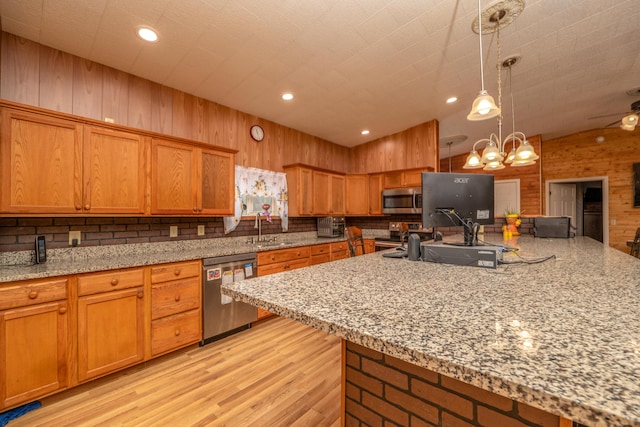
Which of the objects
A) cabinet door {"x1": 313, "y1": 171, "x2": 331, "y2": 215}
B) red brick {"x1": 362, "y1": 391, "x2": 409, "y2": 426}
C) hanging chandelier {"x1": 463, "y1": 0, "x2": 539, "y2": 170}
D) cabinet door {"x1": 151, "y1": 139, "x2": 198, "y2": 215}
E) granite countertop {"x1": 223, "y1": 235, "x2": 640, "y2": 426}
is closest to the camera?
granite countertop {"x1": 223, "y1": 235, "x2": 640, "y2": 426}

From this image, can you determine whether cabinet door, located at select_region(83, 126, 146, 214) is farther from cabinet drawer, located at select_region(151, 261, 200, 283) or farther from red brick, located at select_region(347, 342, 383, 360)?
red brick, located at select_region(347, 342, 383, 360)

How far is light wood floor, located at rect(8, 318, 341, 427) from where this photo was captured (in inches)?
65.5

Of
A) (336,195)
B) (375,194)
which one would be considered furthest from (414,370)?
(375,194)

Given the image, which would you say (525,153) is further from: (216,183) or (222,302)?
(222,302)

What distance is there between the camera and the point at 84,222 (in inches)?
93.1

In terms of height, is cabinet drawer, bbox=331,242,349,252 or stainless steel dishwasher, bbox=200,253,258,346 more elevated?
cabinet drawer, bbox=331,242,349,252

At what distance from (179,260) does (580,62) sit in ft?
15.6

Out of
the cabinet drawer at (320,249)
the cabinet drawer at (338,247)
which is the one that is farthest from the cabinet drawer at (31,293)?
the cabinet drawer at (338,247)

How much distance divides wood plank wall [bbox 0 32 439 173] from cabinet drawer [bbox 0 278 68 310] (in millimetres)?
1480

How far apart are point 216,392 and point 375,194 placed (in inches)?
149

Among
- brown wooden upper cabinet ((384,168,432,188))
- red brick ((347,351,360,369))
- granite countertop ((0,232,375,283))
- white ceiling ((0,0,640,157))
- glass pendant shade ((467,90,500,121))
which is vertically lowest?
red brick ((347,351,360,369))

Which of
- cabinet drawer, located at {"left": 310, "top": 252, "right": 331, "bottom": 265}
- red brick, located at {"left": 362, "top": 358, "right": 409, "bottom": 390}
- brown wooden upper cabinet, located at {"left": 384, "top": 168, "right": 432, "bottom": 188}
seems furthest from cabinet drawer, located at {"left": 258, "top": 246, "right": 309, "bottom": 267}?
red brick, located at {"left": 362, "top": 358, "right": 409, "bottom": 390}

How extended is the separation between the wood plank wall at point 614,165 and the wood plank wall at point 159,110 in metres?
4.24

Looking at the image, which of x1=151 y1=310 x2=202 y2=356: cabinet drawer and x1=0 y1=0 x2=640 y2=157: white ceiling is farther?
x1=151 y1=310 x2=202 y2=356: cabinet drawer
